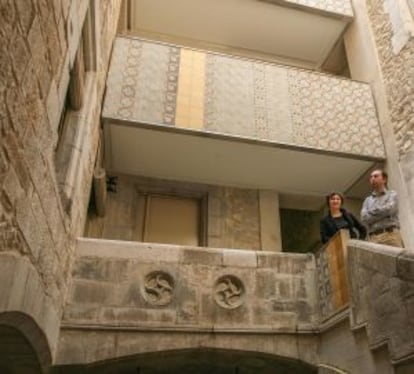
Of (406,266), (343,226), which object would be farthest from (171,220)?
(406,266)

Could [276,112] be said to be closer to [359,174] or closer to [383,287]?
[359,174]

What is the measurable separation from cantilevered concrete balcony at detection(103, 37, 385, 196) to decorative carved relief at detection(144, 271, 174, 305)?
204 centimetres

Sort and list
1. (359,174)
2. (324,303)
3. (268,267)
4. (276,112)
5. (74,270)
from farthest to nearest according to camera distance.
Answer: (359,174) < (276,112) < (268,267) < (324,303) < (74,270)

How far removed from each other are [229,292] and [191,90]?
2.83 m

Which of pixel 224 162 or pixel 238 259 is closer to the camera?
pixel 238 259

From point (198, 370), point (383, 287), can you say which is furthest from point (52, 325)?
point (383, 287)

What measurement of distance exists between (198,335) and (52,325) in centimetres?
136

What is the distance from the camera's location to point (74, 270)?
12.4 feet

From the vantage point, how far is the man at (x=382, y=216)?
3636 mm

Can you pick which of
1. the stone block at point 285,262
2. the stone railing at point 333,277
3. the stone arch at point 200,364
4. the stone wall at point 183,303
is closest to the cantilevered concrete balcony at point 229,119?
the stone block at point 285,262

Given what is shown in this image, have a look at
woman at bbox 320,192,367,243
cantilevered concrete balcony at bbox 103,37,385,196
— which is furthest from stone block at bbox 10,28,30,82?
cantilevered concrete balcony at bbox 103,37,385,196

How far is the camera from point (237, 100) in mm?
5680

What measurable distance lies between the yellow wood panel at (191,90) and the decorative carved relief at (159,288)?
2.10 meters

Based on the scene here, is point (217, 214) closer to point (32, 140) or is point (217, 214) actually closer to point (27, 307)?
point (27, 307)
